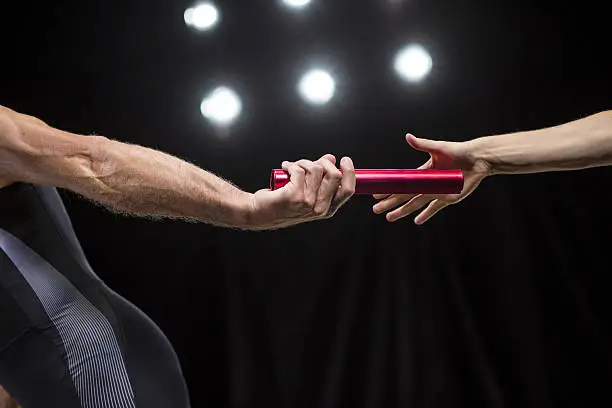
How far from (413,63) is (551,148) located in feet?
2.50

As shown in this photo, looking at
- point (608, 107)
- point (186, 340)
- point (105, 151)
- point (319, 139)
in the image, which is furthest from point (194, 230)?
point (608, 107)

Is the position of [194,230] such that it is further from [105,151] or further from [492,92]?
[105,151]

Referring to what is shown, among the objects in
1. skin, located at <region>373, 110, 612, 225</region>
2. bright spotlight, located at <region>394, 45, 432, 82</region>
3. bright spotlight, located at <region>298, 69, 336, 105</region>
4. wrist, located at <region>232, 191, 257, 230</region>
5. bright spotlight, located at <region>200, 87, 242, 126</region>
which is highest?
bright spotlight, located at <region>394, 45, 432, 82</region>

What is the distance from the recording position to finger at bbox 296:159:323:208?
814 millimetres

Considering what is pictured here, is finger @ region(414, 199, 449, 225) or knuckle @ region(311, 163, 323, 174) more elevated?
knuckle @ region(311, 163, 323, 174)

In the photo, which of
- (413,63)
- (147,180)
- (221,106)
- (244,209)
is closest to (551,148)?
(244,209)

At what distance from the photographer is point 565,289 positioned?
1.72m

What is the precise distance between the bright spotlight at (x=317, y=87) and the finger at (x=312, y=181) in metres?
0.97

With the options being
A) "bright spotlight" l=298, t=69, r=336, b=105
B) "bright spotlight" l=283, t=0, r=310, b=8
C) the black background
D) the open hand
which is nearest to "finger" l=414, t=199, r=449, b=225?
the open hand

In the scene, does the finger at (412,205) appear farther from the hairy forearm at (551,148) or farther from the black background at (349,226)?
the black background at (349,226)

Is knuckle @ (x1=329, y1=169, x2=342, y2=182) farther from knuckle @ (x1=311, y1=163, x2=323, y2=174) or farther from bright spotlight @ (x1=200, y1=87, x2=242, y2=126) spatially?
bright spotlight @ (x1=200, y1=87, x2=242, y2=126)

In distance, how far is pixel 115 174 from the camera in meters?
0.76

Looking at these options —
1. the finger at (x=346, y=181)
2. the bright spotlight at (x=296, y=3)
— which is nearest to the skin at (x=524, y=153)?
the finger at (x=346, y=181)

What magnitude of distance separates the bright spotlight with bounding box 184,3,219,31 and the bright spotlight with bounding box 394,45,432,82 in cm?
49
